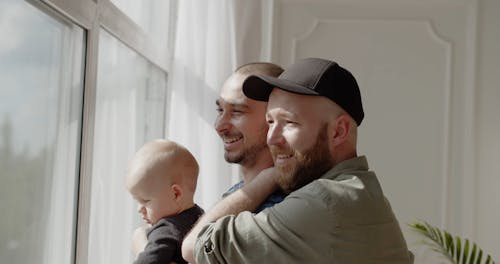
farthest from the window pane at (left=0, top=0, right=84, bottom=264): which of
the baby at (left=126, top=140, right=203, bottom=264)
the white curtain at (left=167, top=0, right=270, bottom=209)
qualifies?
the white curtain at (left=167, top=0, right=270, bottom=209)

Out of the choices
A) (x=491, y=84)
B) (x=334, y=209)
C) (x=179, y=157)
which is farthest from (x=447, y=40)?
(x=334, y=209)

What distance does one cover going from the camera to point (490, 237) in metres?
3.93

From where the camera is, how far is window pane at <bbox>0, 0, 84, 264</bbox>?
152cm

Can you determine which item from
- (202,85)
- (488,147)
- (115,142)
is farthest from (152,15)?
(488,147)

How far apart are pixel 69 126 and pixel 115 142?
Answer: 1.49 ft

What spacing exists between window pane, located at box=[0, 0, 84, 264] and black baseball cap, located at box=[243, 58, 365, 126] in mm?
468

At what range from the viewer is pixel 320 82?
4.75 ft

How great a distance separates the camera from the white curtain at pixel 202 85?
3.24 metres

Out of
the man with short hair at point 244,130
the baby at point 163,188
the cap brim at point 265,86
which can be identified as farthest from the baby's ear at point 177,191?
the cap brim at point 265,86

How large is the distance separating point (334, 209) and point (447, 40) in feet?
9.47

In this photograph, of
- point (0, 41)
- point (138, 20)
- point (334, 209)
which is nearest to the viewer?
point (334, 209)

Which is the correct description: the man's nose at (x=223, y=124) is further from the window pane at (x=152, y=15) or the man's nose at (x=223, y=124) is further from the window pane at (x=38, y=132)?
the window pane at (x=152, y=15)

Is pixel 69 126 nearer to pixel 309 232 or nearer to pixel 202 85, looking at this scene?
pixel 309 232

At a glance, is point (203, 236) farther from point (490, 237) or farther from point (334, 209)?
point (490, 237)
